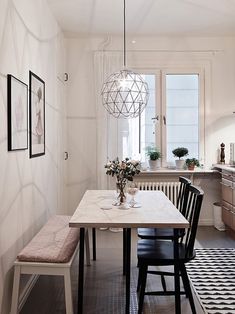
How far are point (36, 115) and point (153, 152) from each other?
7.14 feet

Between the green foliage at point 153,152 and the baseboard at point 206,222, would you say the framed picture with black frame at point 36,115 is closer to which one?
the green foliage at point 153,152

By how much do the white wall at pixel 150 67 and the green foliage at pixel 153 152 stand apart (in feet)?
2.48

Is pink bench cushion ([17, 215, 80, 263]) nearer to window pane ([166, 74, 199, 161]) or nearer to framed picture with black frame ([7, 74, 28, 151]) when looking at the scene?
framed picture with black frame ([7, 74, 28, 151])

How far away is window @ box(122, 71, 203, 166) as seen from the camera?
5.15 meters

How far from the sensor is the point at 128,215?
2.59 metres

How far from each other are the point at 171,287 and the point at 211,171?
7.64 ft

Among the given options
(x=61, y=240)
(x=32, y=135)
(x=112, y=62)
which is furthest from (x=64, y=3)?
(x=61, y=240)

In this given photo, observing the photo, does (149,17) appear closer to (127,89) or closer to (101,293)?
(127,89)

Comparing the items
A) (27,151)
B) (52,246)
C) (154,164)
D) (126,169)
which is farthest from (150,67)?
(52,246)

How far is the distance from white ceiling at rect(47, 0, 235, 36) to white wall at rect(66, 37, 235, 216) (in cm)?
18

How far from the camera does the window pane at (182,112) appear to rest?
17.0 feet

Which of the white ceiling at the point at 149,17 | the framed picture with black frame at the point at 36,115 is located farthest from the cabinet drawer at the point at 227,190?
the framed picture with black frame at the point at 36,115

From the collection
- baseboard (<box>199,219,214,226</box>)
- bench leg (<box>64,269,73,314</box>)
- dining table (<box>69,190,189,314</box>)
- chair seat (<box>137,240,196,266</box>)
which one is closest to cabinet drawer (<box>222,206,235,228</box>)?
baseboard (<box>199,219,214,226</box>)

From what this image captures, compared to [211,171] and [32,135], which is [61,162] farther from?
[211,171]
